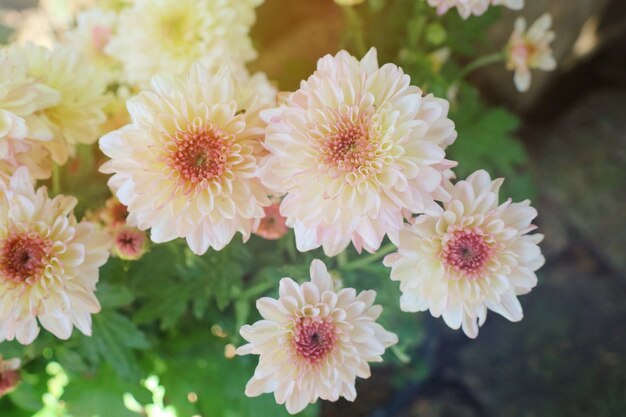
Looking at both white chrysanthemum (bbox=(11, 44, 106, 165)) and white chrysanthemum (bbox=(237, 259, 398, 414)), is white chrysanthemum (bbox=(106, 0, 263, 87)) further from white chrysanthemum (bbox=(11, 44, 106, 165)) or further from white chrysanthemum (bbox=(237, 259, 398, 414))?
white chrysanthemum (bbox=(237, 259, 398, 414))

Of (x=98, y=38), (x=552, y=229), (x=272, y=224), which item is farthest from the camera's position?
(x=552, y=229)

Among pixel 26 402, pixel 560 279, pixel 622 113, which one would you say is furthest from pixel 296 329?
pixel 622 113

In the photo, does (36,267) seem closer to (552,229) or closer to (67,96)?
(67,96)

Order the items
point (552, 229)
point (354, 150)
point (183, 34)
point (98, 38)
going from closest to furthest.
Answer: point (354, 150)
point (183, 34)
point (98, 38)
point (552, 229)

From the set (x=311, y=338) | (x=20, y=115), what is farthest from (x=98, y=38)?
(x=311, y=338)

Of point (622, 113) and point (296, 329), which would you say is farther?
point (622, 113)

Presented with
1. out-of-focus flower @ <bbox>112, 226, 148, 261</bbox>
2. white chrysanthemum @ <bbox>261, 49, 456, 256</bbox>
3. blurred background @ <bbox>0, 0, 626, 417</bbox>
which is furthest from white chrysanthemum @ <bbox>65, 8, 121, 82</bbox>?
white chrysanthemum @ <bbox>261, 49, 456, 256</bbox>

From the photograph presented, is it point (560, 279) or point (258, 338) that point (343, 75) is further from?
point (560, 279)

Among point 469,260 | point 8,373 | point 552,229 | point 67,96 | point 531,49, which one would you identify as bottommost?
point 8,373

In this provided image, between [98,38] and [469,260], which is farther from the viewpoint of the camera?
[98,38]
